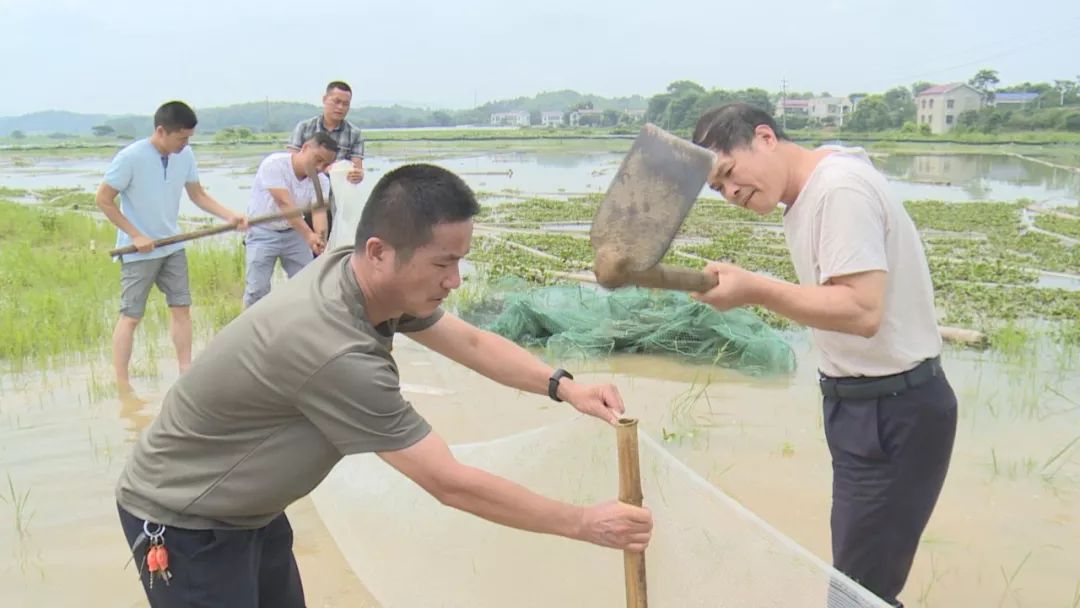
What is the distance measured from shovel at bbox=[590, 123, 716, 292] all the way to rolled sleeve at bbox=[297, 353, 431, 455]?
469mm

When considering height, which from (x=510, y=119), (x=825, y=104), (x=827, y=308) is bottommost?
(x=827, y=308)

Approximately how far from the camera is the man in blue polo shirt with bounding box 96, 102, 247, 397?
420 cm

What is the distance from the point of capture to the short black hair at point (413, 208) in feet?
4.97

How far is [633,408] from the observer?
175 inches

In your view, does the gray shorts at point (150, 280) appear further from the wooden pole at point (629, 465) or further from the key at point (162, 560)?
the wooden pole at point (629, 465)

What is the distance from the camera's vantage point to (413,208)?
151 cm

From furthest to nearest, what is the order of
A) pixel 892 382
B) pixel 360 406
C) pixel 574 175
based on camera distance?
pixel 574 175 → pixel 892 382 → pixel 360 406

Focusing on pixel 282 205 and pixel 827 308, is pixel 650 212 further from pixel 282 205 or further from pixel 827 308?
pixel 282 205

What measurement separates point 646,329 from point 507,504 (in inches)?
156

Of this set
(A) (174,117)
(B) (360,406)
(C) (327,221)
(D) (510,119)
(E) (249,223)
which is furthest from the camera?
(D) (510,119)

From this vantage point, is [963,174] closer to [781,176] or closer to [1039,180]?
[1039,180]

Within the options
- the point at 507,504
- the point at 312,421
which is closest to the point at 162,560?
the point at 312,421

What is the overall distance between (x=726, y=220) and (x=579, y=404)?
391 inches

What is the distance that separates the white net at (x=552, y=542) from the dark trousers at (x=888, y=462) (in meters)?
0.21
